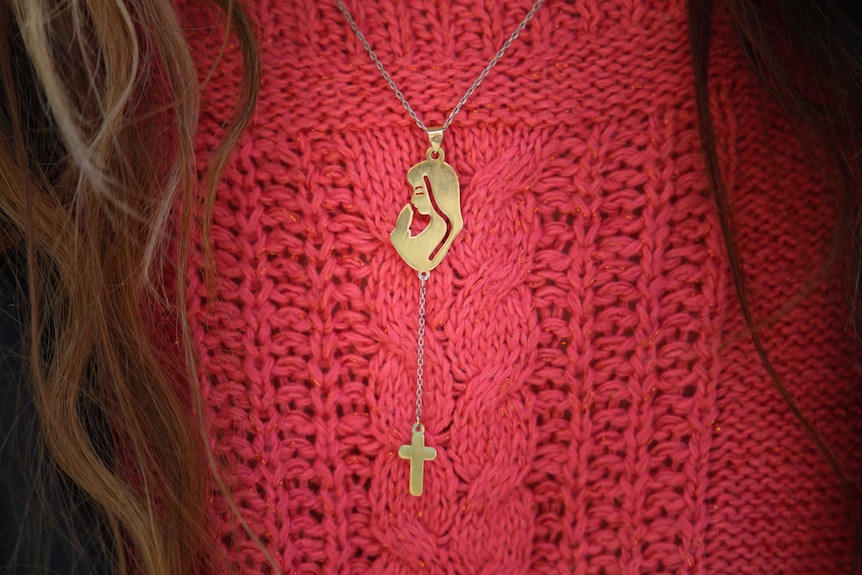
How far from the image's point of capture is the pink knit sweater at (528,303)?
1.96 feet

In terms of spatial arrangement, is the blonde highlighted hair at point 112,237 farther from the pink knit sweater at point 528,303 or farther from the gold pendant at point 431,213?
the gold pendant at point 431,213

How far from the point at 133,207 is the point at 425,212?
0.86 ft

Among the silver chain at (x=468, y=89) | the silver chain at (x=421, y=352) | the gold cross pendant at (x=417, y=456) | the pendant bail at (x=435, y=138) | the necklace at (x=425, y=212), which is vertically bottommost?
the gold cross pendant at (x=417, y=456)

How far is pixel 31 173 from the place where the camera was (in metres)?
0.53

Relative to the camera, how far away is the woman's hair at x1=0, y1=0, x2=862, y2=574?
520 mm

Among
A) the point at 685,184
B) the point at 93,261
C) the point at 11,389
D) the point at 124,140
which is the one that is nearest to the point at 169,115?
the point at 124,140

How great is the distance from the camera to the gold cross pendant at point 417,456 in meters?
0.58

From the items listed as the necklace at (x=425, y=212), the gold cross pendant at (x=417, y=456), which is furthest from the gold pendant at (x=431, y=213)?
the gold cross pendant at (x=417, y=456)

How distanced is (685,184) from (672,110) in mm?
72

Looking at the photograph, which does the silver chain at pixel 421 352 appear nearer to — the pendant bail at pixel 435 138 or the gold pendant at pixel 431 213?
the gold pendant at pixel 431 213

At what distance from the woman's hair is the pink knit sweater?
1.1 inches

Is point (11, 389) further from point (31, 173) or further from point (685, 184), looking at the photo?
point (685, 184)

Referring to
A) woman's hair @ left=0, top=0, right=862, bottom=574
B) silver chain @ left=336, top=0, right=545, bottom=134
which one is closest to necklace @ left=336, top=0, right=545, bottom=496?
silver chain @ left=336, top=0, right=545, bottom=134

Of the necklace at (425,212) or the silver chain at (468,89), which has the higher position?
the silver chain at (468,89)
